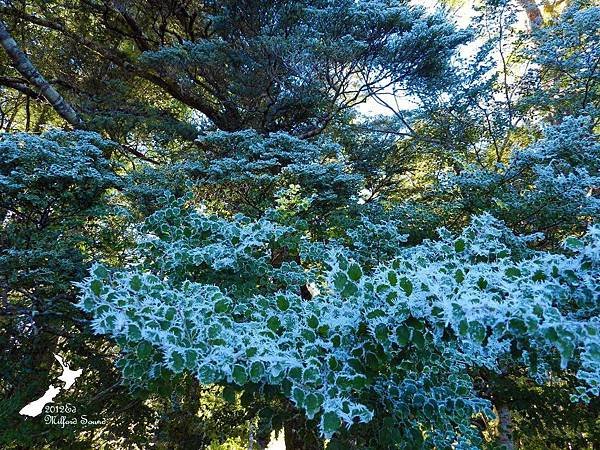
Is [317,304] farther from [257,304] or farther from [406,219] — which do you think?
[406,219]

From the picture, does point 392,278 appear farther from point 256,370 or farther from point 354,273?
point 256,370

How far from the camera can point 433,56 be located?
4.10 m

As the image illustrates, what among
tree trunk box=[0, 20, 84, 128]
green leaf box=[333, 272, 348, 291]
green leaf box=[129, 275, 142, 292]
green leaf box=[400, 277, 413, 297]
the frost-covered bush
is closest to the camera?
the frost-covered bush

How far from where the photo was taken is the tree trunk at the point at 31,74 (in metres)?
3.72

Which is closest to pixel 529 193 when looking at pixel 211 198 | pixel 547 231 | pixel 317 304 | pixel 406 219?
pixel 547 231

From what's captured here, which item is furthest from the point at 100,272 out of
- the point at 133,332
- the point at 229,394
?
the point at 229,394

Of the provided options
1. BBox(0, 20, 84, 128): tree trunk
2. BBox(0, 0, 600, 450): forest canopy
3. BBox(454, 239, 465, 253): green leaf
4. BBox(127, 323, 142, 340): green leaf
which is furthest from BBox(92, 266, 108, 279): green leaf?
BBox(0, 20, 84, 128): tree trunk

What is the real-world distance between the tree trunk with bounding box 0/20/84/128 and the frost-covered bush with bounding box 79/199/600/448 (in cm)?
344

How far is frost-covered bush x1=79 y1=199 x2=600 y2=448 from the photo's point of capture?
1101mm

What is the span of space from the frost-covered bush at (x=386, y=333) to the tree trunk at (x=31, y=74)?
3.44 meters

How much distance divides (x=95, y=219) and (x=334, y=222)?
1957mm

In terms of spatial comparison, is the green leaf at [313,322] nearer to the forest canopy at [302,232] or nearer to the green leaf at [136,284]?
the forest canopy at [302,232]

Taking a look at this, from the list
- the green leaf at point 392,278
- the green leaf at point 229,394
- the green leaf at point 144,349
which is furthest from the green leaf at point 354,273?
the green leaf at point 144,349

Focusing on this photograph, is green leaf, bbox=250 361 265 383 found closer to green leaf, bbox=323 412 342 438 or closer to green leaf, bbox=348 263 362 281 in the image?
green leaf, bbox=323 412 342 438
